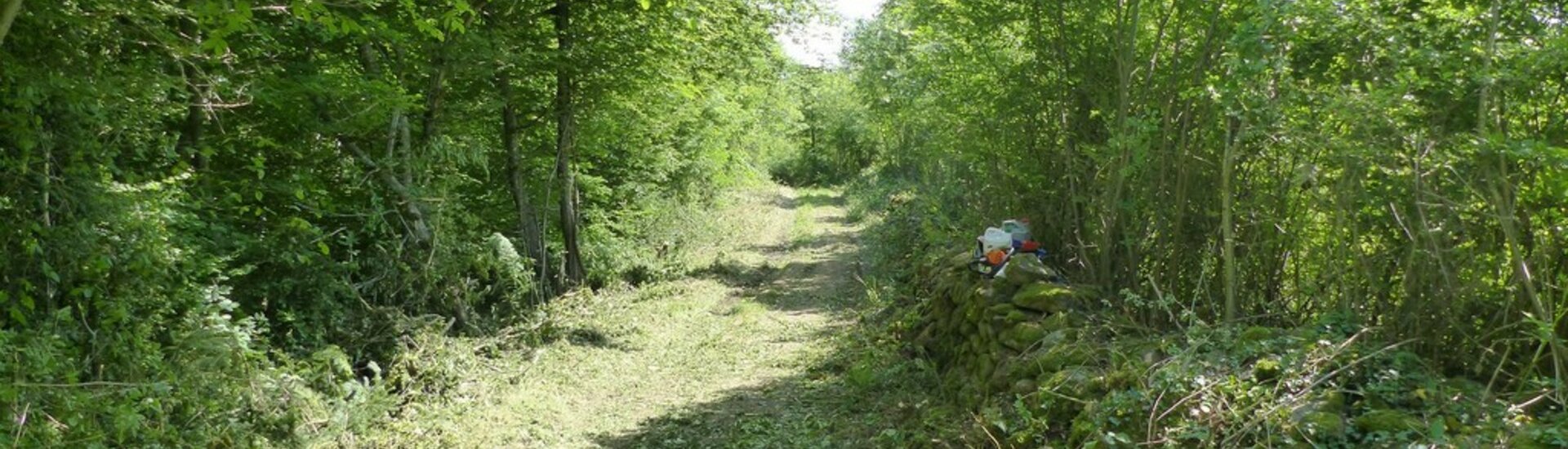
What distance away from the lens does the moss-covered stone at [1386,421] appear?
13.2 ft

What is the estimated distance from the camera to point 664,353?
37.6 feet

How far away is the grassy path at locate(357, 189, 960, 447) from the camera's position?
8.05 m

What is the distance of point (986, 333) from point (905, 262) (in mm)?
7922

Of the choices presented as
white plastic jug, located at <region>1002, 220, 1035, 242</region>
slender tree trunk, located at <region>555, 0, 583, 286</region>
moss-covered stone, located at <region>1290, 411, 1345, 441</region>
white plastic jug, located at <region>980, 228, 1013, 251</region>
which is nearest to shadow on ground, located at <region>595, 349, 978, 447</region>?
white plastic jug, located at <region>980, 228, 1013, 251</region>

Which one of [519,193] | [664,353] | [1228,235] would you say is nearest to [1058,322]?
[1228,235]

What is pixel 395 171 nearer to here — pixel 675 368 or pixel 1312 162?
pixel 675 368

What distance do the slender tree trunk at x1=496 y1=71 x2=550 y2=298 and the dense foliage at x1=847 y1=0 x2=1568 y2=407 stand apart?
20.9 feet

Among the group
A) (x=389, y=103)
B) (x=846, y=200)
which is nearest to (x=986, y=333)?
(x=389, y=103)

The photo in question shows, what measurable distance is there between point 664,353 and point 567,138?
12.7 feet

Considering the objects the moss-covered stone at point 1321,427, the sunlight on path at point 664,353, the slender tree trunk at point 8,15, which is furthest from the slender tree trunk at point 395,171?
the moss-covered stone at point 1321,427

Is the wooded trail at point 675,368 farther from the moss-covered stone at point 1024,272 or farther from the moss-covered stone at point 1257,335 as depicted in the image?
the moss-covered stone at point 1257,335

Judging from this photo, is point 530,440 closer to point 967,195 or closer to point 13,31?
point 13,31

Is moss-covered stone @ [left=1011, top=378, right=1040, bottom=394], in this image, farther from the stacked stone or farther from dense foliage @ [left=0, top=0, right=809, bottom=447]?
dense foliage @ [left=0, top=0, right=809, bottom=447]

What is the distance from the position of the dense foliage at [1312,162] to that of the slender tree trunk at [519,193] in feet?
20.9
